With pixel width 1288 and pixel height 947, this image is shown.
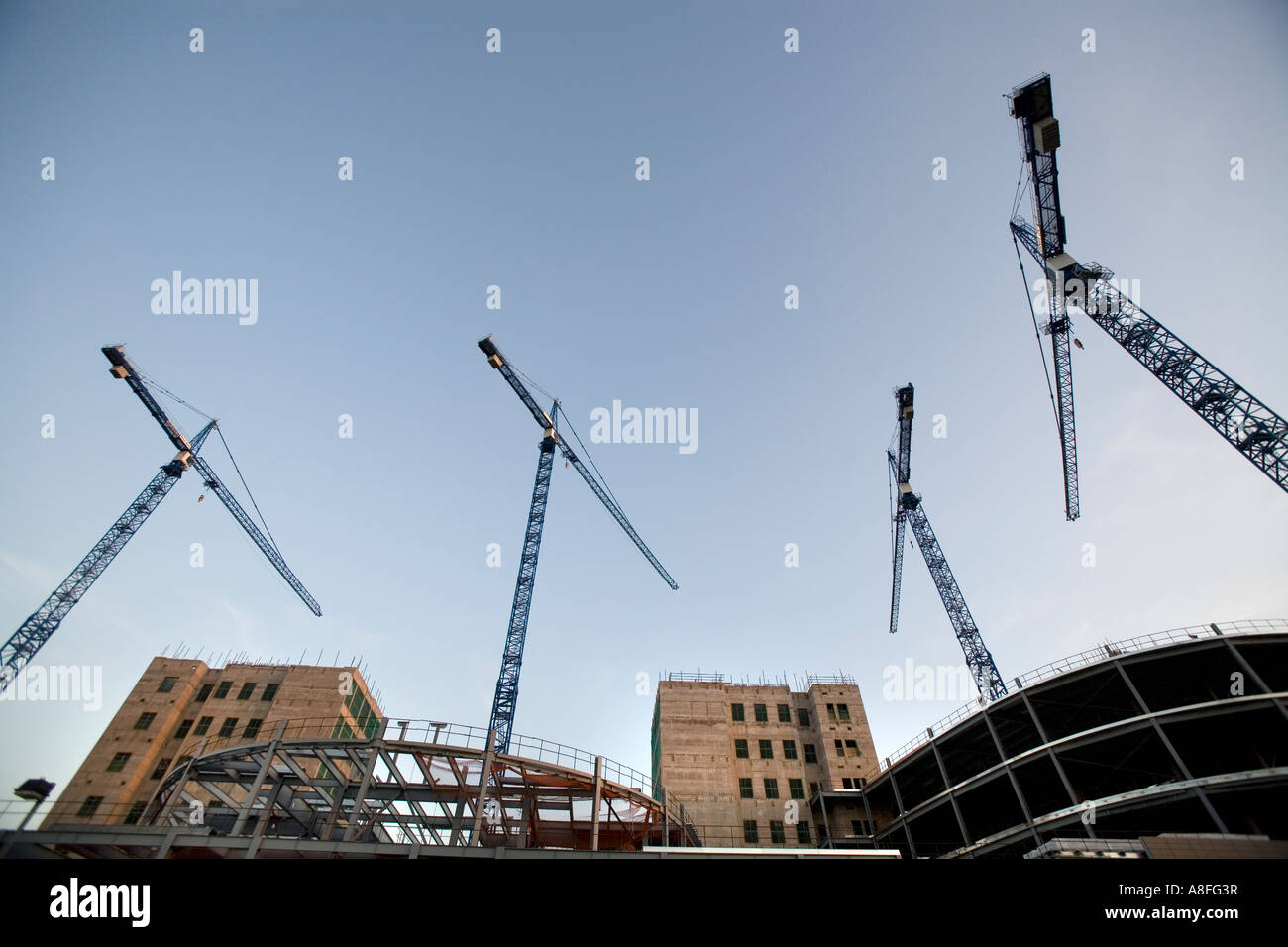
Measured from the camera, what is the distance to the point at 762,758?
5219 centimetres

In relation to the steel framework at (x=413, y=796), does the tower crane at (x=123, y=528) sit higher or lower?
higher

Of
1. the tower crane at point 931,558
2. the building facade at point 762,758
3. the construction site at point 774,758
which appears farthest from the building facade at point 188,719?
the tower crane at point 931,558

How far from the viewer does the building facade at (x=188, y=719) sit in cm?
4931

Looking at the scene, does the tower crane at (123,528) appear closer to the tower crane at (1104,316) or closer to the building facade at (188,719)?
the building facade at (188,719)

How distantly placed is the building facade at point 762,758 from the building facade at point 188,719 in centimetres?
3247

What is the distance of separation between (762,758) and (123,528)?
71594 millimetres

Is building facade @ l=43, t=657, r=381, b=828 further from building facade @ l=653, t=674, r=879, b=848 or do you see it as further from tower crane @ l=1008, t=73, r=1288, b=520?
tower crane @ l=1008, t=73, r=1288, b=520

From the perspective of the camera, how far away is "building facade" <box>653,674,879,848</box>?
4759 cm

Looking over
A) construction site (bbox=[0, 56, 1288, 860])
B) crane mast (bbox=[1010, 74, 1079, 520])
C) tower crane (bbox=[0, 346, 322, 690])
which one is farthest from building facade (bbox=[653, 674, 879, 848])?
tower crane (bbox=[0, 346, 322, 690])

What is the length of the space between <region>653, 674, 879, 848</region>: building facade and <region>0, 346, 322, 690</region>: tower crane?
60093 millimetres
